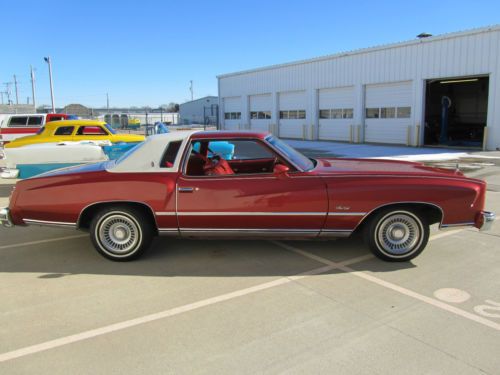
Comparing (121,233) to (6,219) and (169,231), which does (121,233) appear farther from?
(6,219)

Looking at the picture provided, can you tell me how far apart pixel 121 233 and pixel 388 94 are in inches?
812

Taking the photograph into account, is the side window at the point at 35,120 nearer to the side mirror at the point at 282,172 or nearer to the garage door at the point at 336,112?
the garage door at the point at 336,112

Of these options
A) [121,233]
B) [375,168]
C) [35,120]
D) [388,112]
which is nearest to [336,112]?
[388,112]

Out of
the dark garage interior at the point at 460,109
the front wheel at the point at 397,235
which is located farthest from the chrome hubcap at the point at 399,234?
the dark garage interior at the point at 460,109

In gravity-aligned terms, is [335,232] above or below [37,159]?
below

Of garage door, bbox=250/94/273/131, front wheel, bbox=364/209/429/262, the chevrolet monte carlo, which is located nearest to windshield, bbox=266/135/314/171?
the chevrolet monte carlo

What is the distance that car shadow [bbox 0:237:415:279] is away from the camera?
15.1 ft

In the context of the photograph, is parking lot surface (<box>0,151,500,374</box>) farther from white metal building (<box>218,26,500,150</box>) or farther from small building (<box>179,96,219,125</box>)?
small building (<box>179,96,219,125</box>)

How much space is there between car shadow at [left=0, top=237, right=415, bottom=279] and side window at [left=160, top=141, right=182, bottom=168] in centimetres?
110

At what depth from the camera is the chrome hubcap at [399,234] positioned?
4.67m

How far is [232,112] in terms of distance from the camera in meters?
36.2

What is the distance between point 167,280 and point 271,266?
1122 millimetres

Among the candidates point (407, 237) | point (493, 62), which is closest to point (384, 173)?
point (407, 237)

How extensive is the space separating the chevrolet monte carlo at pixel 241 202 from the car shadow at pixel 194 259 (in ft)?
0.77
